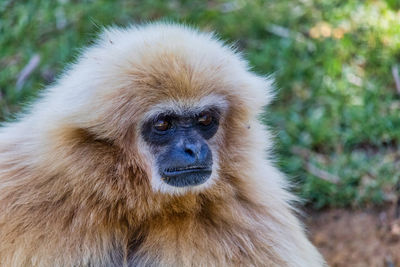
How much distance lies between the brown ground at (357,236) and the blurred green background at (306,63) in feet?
0.51

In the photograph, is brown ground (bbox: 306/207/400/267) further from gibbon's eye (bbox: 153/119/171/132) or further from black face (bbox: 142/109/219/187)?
gibbon's eye (bbox: 153/119/171/132)

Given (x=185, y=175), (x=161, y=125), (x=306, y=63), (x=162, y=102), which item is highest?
(x=162, y=102)

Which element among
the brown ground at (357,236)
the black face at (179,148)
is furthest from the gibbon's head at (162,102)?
the brown ground at (357,236)

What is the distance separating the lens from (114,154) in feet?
14.9

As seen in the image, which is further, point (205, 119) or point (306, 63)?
point (306, 63)

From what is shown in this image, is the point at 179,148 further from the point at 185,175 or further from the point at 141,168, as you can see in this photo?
the point at 141,168

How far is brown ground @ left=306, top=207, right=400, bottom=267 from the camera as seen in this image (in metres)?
6.64

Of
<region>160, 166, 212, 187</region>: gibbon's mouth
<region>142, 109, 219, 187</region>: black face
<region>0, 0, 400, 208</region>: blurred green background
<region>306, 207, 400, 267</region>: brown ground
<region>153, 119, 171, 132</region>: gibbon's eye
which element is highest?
<region>153, 119, 171, 132</region>: gibbon's eye

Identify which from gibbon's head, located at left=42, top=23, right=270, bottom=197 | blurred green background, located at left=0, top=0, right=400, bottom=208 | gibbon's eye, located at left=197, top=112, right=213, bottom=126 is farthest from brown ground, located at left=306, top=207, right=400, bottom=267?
gibbon's eye, located at left=197, top=112, right=213, bottom=126

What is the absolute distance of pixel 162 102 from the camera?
177 inches

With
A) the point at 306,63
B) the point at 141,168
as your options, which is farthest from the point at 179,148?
the point at 306,63

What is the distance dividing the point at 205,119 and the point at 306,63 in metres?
3.90

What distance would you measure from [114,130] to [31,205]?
A: 76 centimetres

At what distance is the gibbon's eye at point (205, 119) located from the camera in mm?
4684
